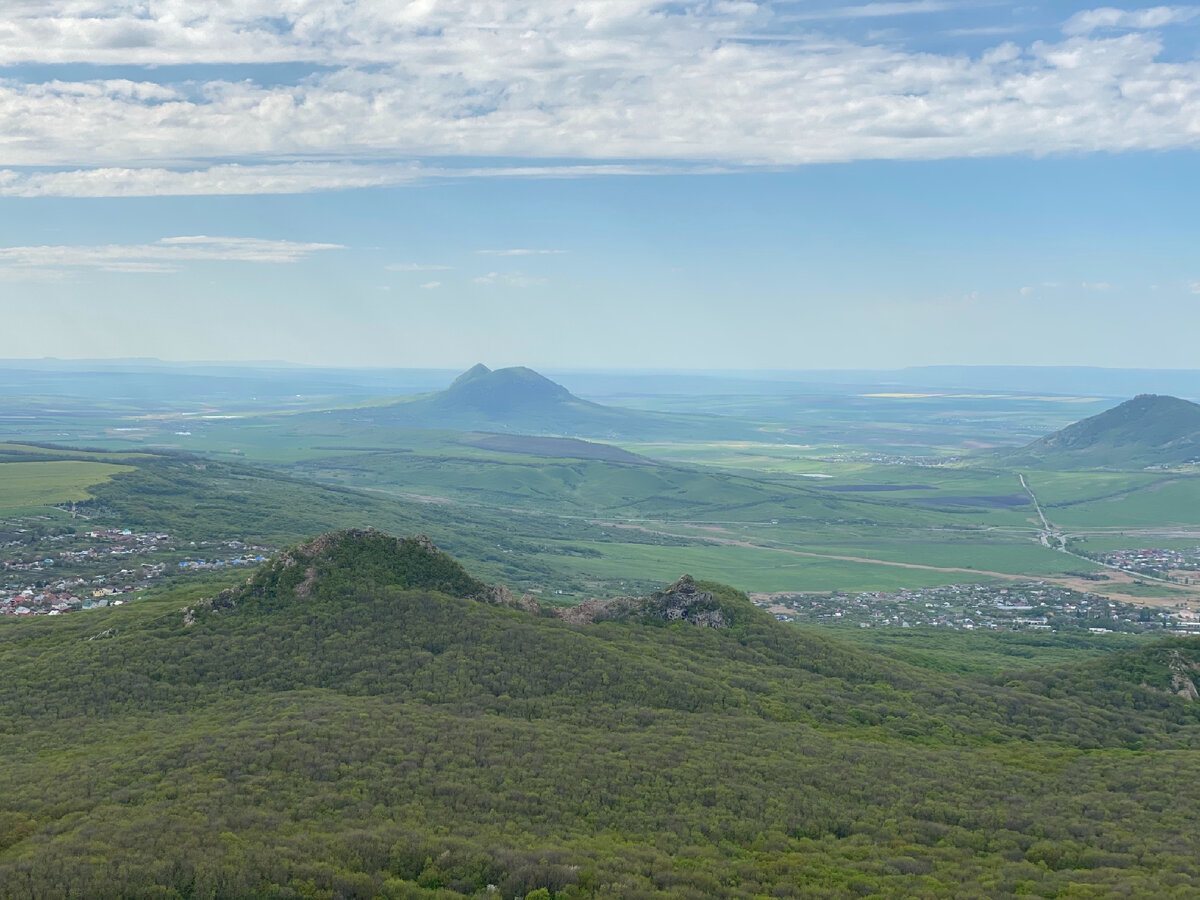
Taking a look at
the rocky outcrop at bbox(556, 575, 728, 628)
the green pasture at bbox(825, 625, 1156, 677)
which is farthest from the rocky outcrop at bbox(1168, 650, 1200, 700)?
the rocky outcrop at bbox(556, 575, 728, 628)

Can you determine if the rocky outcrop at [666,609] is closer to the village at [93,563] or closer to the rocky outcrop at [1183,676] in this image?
the rocky outcrop at [1183,676]

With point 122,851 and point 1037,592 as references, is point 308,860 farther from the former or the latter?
point 1037,592

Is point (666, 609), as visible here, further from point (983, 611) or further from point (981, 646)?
point (983, 611)

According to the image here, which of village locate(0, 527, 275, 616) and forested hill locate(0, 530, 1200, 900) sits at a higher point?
forested hill locate(0, 530, 1200, 900)

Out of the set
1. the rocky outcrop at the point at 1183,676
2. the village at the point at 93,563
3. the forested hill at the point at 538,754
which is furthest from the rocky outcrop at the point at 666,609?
the village at the point at 93,563

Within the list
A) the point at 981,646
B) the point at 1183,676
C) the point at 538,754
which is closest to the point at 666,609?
the point at 538,754

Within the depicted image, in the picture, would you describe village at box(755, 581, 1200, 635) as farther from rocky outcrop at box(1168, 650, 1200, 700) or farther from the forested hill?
the forested hill

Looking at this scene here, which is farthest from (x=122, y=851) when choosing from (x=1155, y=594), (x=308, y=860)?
(x=1155, y=594)
